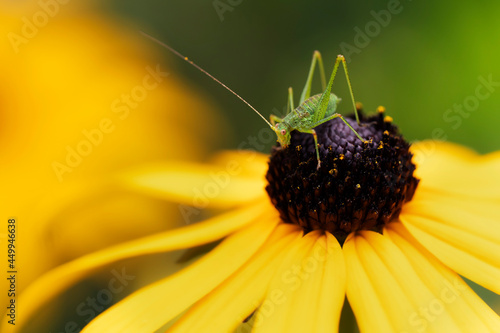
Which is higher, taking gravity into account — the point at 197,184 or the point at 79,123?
the point at 79,123

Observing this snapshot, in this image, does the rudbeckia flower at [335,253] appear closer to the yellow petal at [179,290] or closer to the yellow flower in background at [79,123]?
the yellow petal at [179,290]

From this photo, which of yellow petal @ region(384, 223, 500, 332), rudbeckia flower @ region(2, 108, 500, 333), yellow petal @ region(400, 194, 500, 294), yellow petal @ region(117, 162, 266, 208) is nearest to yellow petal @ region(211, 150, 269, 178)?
yellow petal @ region(117, 162, 266, 208)

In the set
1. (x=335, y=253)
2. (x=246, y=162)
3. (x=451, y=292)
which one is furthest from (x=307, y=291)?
(x=246, y=162)

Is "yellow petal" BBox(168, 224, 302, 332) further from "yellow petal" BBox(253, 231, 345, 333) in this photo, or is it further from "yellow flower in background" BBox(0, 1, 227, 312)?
"yellow flower in background" BBox(0, 1, 227, 312)

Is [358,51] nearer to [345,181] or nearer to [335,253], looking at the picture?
[345,181]

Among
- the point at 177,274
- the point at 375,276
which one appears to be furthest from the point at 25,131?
the point at 375,276

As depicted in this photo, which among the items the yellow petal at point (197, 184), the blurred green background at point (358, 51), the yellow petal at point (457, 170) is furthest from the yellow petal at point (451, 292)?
the blurred green background at point (358, 51)
